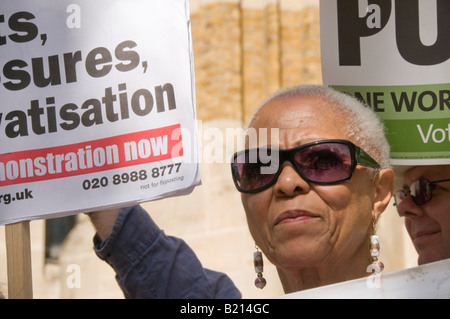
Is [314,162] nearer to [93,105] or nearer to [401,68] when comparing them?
[401,68]

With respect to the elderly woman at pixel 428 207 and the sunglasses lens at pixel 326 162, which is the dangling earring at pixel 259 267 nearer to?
the sunglasses lens at pixel 326 162

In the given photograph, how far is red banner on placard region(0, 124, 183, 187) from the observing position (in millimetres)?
2340

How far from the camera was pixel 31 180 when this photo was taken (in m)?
2.38

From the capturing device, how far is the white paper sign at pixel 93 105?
92.3 inches

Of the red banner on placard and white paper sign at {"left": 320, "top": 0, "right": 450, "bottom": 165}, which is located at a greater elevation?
white paper sign at {"left": 320, "top": 0, "right": 450, "bottom": 165}

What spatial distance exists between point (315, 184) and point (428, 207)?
60cm

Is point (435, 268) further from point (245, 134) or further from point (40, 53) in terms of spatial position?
point (40, 53)

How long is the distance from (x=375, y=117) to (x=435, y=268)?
1.77ft

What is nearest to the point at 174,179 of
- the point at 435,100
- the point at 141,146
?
the point at 141,146

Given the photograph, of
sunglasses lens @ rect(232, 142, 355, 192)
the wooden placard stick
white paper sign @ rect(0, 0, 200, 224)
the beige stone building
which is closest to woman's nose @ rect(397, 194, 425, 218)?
sunglasses lens @ rect(232, 142, 355, 192)

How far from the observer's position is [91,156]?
236cm

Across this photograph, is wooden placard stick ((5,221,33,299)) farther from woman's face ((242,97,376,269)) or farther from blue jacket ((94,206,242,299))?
woman's face ((242,97,376,269))

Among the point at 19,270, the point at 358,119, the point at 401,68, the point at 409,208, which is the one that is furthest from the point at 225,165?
the point at 19,270
